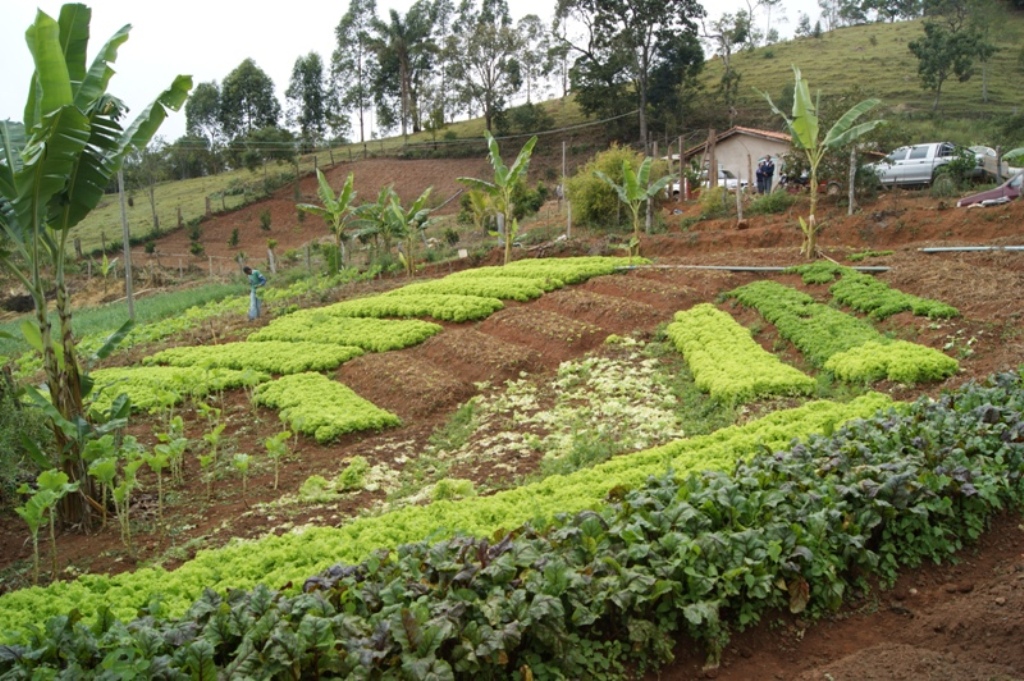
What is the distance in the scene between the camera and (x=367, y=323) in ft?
63.9

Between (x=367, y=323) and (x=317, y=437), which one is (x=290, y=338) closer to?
(x=367, y=323)

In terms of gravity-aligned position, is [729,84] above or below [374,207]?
above

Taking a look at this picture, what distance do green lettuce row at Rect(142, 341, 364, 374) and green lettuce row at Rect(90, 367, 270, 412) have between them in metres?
0.47

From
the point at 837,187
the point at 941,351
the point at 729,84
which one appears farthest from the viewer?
the point at 729,84

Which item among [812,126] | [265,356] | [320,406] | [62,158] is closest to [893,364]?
[320,406]

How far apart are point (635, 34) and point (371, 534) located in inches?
1926

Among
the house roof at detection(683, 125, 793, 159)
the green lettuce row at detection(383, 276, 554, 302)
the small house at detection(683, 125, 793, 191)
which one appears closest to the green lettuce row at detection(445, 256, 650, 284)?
the green lettuce row at detection(383, 276, 554, 302)

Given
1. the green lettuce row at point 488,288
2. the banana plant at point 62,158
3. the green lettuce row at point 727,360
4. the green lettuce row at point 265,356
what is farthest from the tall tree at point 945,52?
the banana plant at point 62,158

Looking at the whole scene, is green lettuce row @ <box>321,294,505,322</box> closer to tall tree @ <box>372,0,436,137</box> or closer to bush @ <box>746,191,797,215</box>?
bush @ <box>746,191,797,215</box>

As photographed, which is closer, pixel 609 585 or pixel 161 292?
pixel 609 585

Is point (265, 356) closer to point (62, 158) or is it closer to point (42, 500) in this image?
point (62, 158)

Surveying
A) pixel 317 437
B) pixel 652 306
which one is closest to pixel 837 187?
pixel 652 306

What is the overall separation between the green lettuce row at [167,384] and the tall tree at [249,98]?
191 feet

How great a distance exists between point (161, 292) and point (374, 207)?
40.0 ft
